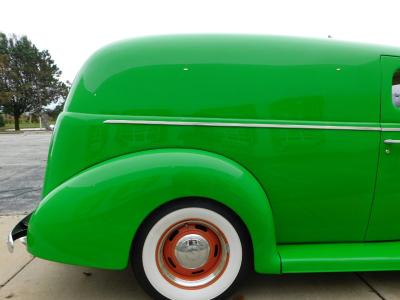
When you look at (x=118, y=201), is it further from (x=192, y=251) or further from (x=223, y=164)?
(x=223, y=164)

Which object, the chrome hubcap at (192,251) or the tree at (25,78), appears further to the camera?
the tree at (25,78)

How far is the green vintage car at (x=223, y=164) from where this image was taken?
2295 millimetres

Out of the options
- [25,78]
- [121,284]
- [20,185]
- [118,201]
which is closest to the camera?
[118,201]

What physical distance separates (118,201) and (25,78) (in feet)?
154

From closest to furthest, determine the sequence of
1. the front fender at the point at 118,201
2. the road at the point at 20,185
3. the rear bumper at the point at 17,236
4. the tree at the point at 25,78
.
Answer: the front fender at the point at 118,201
the rear bumper at the point at 17,236
the road at the point at 20,185
the tree at the point at 25,78

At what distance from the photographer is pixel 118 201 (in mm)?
2273

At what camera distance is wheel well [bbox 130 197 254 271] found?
2.34 m

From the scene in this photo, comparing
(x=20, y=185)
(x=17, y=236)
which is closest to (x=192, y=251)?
(x=17, y=236)

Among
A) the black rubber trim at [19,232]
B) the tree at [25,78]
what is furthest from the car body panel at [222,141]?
the tree at [25,78]

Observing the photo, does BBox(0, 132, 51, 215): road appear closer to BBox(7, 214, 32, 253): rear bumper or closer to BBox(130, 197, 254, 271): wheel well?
BBox(7, 214, 32, 253): rear bumper

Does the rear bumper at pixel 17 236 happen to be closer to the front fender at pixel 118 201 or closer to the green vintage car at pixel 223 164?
the green vintage car at pixel 223 164

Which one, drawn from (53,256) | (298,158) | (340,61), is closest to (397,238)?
(298,158)

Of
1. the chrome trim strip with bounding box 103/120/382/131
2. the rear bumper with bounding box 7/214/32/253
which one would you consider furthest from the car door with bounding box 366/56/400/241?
the rear bumper with bounding box 7/214/32/253

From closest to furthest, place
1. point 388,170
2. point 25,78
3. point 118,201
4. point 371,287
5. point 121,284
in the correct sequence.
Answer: point 118,201
point 388,170
point 371,287
point 121,284
point 25,78
